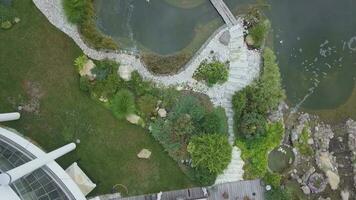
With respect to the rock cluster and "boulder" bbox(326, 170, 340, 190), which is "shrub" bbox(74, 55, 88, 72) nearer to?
"boulder" bbox(326, 170, 340, 190)

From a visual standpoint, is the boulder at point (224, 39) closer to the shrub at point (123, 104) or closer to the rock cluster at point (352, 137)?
the shrub at point (123, 104)

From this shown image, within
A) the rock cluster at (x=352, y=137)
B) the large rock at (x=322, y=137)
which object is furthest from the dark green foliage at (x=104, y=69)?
the rock cluster at (x=352, y=137)

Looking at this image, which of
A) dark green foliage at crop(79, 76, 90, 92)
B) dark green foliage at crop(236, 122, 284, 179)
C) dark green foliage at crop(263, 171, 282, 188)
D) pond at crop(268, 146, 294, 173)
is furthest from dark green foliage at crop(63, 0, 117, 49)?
dark green foliage at crop(263, 171, 282, 188)

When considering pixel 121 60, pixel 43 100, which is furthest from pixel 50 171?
pixel 121 60

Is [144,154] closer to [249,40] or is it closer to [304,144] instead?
[249,40]

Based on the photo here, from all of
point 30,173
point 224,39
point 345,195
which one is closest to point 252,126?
point 224,39

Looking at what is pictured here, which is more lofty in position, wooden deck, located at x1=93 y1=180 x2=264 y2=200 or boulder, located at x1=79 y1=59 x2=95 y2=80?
boulder, located at x1=79 y1=59 x2=95 y2=80
